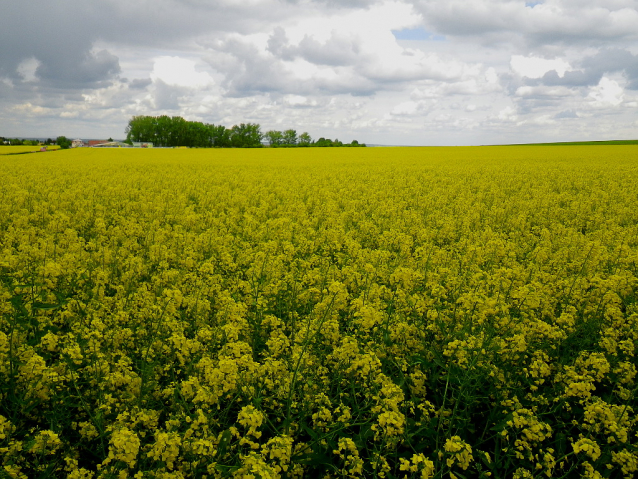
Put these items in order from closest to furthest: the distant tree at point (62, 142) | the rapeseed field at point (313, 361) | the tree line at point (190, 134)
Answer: the rapeseed field at point (313, 361)
the distant tree at point (62, 142)
the tree line at point (190, 134)

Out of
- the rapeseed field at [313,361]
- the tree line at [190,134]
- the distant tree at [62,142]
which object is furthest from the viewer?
the tree line at [190,134]

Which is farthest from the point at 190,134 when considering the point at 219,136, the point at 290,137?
the point at 290,137

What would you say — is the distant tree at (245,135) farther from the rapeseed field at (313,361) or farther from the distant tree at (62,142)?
the rapeseed field at (313,361)

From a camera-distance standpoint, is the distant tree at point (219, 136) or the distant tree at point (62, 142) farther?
the distant tree at point (219, 136)

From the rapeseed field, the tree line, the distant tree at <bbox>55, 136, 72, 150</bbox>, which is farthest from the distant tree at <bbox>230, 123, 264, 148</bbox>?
the rapeseed field

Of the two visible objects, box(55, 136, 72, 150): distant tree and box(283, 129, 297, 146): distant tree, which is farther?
box(283, 129, 297, 146): distant tree

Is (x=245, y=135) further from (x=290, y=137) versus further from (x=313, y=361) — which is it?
(x=313, y=361)

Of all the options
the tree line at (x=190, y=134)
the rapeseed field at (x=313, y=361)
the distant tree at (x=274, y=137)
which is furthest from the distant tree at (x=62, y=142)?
the rapeseed field at (x=313, y=361)

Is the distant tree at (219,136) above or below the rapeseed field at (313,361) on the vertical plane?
above

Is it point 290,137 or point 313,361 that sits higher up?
point 290,137

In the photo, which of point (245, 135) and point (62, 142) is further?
point (245, 135)

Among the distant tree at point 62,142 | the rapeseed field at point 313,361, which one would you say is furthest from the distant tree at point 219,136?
the rapeseed field at point 313,361

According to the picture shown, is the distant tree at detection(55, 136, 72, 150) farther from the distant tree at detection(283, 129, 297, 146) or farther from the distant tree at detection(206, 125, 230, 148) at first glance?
the distant tree at detection(283, 129, 297, 146)

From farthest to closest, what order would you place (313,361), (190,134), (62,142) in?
(190,134) < (62,142) < (313,361)
